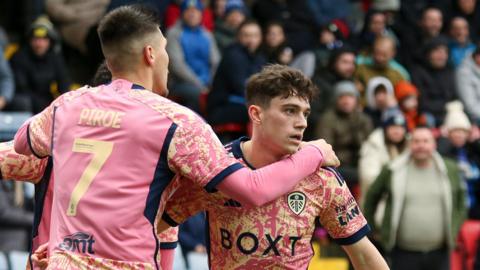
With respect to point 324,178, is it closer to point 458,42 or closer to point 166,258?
point 166,258

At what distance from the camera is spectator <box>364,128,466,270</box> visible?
39.4 ft

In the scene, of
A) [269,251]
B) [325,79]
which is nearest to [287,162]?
[269,251]

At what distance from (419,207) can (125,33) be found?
7.33m

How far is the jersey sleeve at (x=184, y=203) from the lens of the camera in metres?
5.81

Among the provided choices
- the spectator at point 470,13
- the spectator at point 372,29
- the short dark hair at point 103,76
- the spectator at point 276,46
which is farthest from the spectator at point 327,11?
the short dark hair at point 103,76

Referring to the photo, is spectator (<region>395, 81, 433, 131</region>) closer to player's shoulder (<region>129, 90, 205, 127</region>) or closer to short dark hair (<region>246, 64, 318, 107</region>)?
short dark hair (<region>246, 64, 318, 107</region>)

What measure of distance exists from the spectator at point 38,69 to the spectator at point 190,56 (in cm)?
137

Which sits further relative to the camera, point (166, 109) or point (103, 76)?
point (103, 76)

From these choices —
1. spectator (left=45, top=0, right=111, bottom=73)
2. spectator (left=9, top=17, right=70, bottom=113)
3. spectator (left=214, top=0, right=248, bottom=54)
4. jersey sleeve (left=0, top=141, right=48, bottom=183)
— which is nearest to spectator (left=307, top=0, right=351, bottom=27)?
spectator (left=214, top=0, right=248, bottom=54)

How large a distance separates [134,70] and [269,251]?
114 cm

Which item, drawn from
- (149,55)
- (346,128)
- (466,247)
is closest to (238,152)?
(149,55)

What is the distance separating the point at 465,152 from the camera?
14.2m

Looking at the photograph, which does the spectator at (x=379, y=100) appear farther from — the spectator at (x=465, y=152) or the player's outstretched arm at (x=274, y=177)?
the player's outstretched arm at (x=274, y=177)

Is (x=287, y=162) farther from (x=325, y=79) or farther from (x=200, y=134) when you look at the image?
(x=325, y=79)
